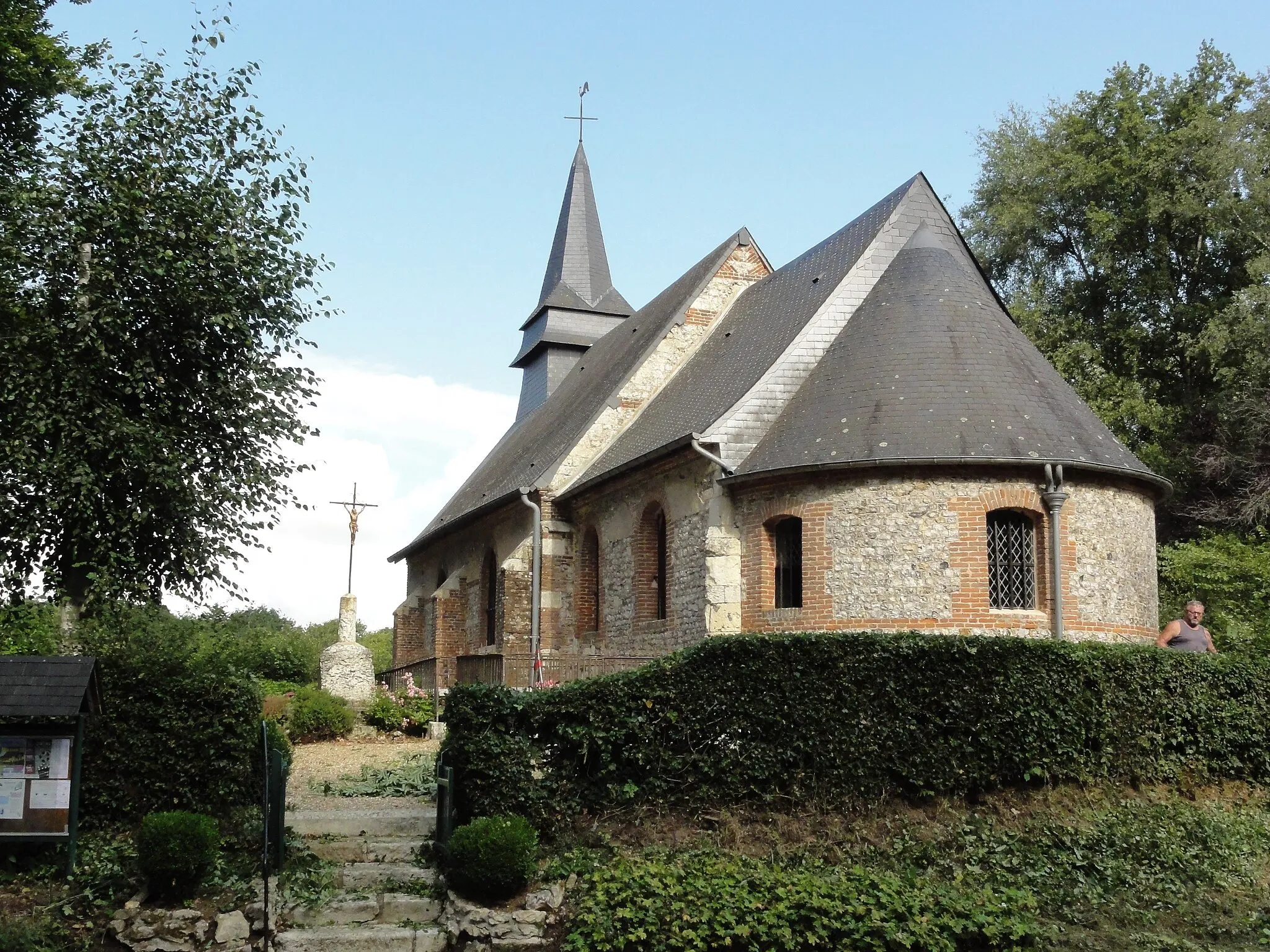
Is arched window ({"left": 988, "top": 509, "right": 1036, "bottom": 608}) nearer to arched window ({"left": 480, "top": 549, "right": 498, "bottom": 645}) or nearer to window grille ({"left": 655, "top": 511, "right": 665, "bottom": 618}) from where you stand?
window grille ({"left": 655, "top": 511, "right": 665, "bottom": 618})

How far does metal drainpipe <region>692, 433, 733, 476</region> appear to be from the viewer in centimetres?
1587

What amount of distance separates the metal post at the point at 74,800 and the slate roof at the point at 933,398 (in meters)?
8.54

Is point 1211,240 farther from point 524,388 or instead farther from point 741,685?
point 741,685

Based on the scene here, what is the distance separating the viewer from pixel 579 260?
3516 cm

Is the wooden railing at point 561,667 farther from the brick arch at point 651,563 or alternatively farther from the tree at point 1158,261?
the tree at point 1158,261

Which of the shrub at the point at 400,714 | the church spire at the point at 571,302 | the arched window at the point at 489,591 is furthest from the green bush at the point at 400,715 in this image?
the church spire at the point at 571,302

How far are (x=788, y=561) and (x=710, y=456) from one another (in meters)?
1.67

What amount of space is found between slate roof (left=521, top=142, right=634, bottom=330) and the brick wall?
19654 millimetres

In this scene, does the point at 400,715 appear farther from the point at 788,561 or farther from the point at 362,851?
the point at 362,851

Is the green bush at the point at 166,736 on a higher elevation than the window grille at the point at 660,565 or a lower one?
lower

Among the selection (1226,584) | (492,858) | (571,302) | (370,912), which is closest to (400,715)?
(370,912)

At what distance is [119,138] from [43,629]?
728 cm

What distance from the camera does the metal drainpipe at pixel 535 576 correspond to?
66.6 ft

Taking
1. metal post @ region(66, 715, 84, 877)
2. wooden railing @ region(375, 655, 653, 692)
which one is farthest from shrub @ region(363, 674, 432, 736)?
metal post @ region(66, 715, 84, 877)
